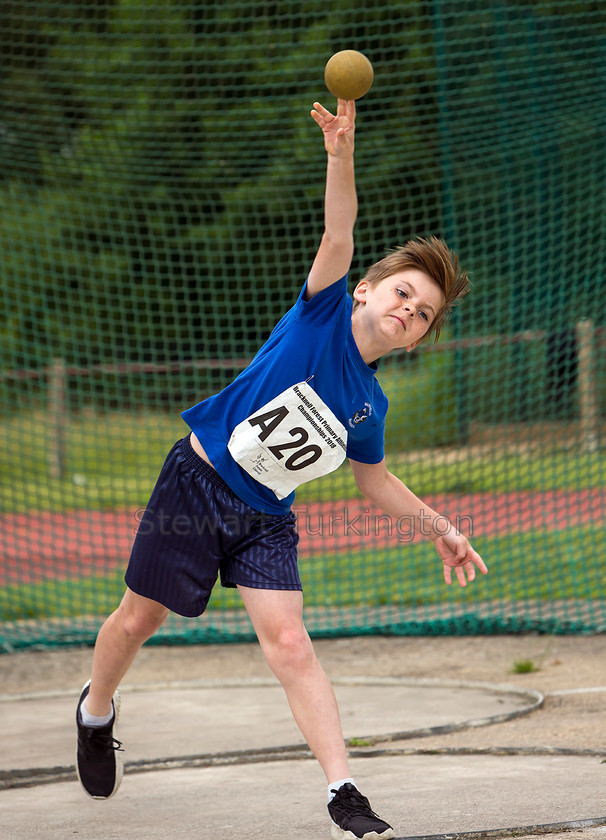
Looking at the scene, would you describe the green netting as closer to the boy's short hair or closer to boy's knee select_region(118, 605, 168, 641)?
boy's knee select_region(118, 605, 168, 641)

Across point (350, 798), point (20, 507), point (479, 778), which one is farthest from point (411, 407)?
point (350, 798)

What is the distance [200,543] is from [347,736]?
1.21 metres

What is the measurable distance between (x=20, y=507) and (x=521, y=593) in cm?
508

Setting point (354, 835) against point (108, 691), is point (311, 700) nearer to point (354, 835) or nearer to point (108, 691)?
point (354, 835)

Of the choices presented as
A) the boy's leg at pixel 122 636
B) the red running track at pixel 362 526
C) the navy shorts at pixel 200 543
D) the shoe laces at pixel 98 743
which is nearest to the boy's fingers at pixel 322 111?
the navy shorts at pixel 200 543

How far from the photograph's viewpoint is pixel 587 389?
6.41 metres

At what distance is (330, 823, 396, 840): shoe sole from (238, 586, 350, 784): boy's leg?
102 millimetres

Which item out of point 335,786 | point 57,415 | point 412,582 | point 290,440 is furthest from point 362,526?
point 335,786

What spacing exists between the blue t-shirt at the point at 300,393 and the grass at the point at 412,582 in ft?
11.0

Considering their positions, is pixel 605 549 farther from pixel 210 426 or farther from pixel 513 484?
pixel 210 426

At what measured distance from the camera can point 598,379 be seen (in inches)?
253

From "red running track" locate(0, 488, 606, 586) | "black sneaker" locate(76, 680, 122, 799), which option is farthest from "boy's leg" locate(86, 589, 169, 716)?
"red running track" locate(0, 488, 606, 586)

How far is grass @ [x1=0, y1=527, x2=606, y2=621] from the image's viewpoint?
5.69 m

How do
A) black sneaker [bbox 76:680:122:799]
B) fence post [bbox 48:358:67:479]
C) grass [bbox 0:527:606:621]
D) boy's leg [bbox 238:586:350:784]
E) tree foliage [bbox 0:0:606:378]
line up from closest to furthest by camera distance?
1. boy's leg [bbox 238:586:350:784]
2. black sneaker [bbox 76:680:122:799]
3. grass [bbox 0:527:606:621]
4. tree foliage [bbox 0:0:606:378]
5. fence post [bbox 48:358:67:479]
